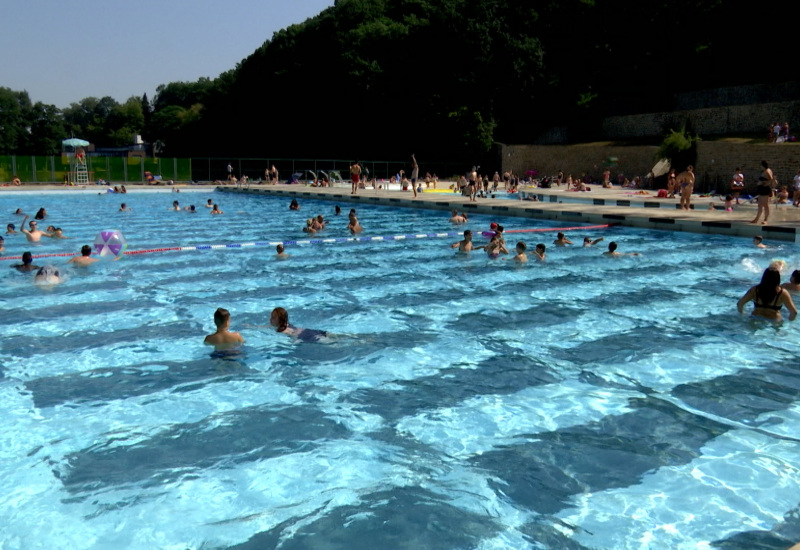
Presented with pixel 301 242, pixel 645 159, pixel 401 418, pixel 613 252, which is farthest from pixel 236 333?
pixel 645 159

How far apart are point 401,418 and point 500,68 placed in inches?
1739

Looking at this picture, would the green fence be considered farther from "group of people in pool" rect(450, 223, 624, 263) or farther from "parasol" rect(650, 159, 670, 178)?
"group of people in pool" rect(450, 223, 624, 263)

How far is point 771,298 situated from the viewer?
8312mm

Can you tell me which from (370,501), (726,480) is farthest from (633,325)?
(370,501)

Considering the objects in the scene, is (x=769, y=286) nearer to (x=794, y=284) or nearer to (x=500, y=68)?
(x=794, y=284)

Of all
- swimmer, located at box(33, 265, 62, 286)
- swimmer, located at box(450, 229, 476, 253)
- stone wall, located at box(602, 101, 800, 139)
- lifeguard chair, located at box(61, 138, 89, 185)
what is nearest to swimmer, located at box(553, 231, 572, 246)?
swimmer, located at box(450, 229, 476, 253)

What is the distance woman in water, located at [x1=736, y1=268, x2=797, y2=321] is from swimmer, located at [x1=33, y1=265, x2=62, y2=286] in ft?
33.5

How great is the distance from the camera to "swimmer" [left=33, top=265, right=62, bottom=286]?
35.3 ft

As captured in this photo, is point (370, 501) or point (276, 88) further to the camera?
point (276, 88)

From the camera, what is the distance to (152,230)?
→ 18.7 m

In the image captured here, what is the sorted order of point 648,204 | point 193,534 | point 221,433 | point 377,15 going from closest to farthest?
point 193,534 < point 221,433 < point 648,204 < point 377,15

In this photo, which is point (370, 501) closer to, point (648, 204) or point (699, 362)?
point (699, 362)

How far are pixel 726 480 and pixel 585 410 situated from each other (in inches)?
52.9

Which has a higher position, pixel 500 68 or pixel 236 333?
pixel 500 68
